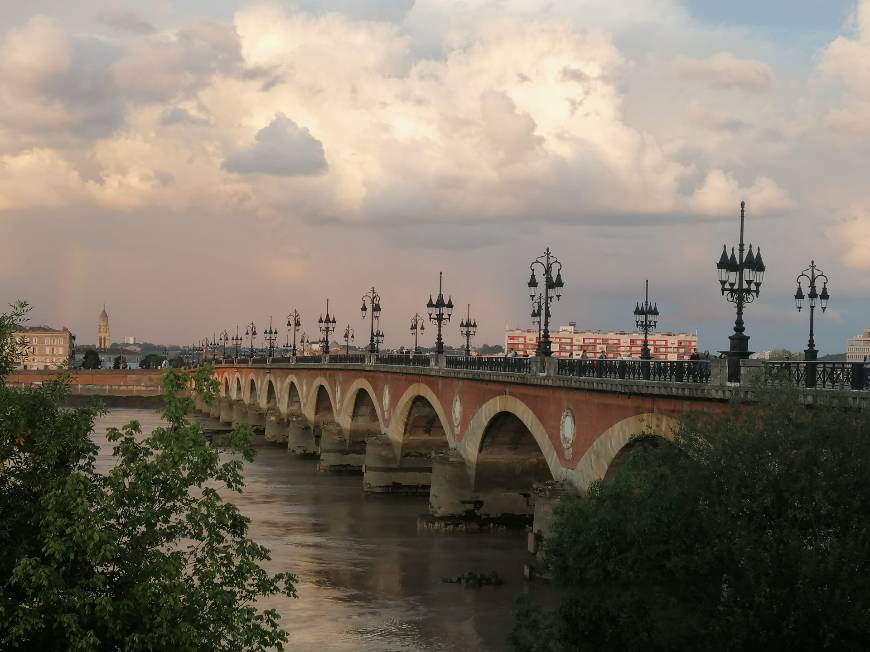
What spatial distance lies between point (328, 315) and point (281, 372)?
1375 cm

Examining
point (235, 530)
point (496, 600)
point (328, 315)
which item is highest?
point (328, 315)

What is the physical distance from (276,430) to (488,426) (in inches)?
2003

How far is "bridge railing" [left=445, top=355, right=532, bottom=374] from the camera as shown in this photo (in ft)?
128

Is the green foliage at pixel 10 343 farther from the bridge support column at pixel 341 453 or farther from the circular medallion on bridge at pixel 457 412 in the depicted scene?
the bridge support column at pixel 341 453

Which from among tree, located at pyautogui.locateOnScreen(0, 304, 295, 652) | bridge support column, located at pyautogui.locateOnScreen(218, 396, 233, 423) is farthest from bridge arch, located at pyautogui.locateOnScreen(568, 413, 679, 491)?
bridge support column, located at pyautogui.locateOnScreen(218, 396, 233, 423)

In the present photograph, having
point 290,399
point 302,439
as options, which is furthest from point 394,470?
point 290,399

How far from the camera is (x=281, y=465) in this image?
71938mm

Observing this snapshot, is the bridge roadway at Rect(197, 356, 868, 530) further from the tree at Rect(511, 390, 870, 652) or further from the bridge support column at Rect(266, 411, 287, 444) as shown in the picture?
the bridge support column at Rect(266, 411, 287, 444)

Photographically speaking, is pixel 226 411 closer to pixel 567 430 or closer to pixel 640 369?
pixel 567 430

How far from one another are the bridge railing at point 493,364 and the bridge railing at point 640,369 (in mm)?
3003

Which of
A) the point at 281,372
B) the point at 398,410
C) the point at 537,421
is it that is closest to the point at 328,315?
the point at 281,372

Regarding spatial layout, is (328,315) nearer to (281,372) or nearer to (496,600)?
(281,372)

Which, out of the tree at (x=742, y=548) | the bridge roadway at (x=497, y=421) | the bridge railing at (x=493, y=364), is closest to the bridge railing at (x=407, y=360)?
the bridge roadway at (x=497, y=421)

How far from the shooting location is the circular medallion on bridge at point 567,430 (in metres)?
33.2
